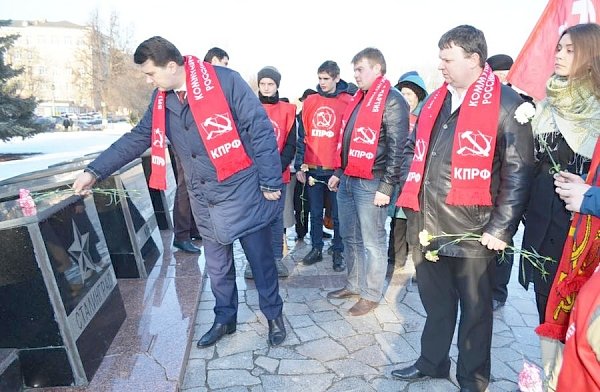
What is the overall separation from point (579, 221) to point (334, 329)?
2.05 meters

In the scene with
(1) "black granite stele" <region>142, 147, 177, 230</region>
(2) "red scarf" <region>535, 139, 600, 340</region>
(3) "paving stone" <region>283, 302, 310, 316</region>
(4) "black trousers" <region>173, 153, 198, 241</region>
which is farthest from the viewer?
(1) "black granite stele" <region>142, 147, 177, 230</region>

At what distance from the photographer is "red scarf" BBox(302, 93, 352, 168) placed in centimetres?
456

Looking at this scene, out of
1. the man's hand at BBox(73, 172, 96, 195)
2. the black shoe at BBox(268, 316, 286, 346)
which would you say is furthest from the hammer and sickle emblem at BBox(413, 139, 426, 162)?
the man's hand at BBox(73, 172, 96, 195)

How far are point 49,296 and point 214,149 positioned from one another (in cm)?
122

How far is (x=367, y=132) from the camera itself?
3.44 metres

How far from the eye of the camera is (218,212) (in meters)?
2.92

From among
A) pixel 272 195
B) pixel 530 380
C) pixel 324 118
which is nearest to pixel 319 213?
pixel 324 118

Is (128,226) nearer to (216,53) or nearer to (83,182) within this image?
(83,182)

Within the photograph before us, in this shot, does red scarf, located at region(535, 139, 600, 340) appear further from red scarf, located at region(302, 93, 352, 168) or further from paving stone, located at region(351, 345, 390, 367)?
red scarf, located at region(302, 93, 352, 168)

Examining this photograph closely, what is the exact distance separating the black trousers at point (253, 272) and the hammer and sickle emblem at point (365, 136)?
1011mm

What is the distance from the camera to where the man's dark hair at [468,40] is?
2.19m

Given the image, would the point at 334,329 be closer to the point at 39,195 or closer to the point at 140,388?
the point at 140,388

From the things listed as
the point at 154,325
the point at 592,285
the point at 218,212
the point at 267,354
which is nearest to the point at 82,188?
the point at 218,212

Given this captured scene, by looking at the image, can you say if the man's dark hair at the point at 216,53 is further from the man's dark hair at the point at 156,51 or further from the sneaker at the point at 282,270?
the sneaker at the point at 282,270
